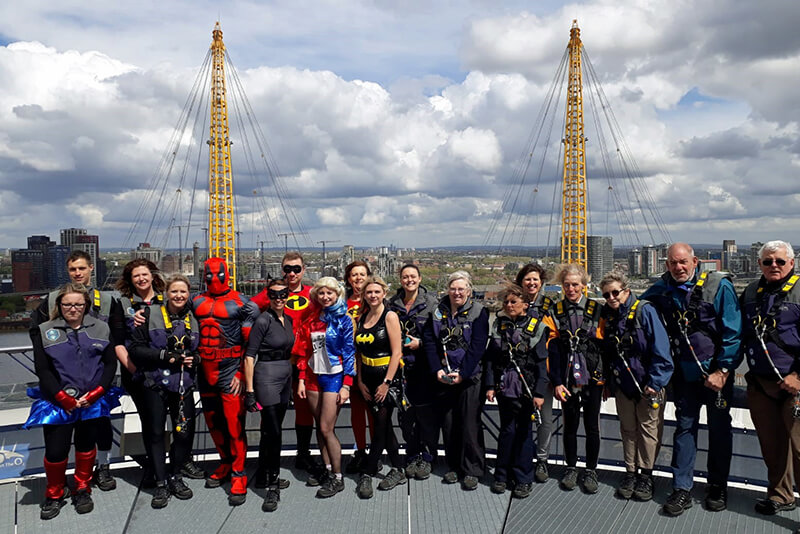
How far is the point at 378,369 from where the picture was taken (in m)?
3.51

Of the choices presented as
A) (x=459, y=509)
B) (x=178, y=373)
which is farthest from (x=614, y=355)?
(x=178, y=373)

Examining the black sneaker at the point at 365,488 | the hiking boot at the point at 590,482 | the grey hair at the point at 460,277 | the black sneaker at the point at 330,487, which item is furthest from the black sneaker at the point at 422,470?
the grey hair at the point at 460,277

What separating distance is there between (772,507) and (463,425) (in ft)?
5.87

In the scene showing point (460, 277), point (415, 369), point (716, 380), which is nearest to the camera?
point (716, 380)

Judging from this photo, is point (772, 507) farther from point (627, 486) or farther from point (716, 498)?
point (627, 486)

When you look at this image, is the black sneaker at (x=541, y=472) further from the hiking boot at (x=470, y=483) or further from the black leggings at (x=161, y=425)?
the black leggings at (x=161, y=425)

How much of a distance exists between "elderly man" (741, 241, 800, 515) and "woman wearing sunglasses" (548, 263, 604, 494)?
0.81 m

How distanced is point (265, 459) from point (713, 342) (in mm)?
2788

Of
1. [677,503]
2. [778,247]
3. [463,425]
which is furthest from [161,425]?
[778,247]

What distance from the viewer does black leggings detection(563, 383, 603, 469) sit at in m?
3.41

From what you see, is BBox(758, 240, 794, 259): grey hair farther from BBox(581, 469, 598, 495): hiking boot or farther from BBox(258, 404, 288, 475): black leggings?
BBox(258, 404, 288, 475): black leggings

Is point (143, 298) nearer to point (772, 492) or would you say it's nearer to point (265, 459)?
point (265, 459)

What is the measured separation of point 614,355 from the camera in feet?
11.0

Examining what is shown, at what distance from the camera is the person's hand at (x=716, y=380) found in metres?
3.09
